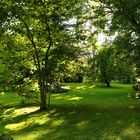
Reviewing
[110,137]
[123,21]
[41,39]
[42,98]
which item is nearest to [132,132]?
[110,137]

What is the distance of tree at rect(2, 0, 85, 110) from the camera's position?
18812 millimetres

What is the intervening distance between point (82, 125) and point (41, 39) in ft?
23.8

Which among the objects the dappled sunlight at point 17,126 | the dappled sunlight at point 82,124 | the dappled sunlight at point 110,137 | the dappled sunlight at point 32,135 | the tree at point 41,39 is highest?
the tree at point 41,39

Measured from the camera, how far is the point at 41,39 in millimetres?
20094

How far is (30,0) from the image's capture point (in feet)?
→ 59.6

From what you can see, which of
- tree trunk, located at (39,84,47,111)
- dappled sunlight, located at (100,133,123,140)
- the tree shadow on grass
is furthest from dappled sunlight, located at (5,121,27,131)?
dappled sunlight, located at (100,133,123,140)

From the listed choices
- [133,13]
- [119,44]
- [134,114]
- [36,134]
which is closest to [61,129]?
[36,134]

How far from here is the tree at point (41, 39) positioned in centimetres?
1881

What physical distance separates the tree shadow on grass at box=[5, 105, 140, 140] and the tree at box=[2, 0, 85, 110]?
2.38m

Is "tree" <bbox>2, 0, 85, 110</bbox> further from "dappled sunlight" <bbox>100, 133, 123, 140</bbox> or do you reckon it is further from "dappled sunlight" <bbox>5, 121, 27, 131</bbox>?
"dappled sunlight" <bbox>100, 133, 123, 140</bbox>

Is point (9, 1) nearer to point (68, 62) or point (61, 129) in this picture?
point (68, 62)

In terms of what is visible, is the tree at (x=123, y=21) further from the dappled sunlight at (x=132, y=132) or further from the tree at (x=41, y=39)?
the dappled sunlight at (x=132, y=132)

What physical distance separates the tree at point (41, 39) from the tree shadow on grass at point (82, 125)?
2.38 meters

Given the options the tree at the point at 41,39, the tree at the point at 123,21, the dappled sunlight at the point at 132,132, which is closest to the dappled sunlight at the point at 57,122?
the dappled sunlight at the point at 132,132
